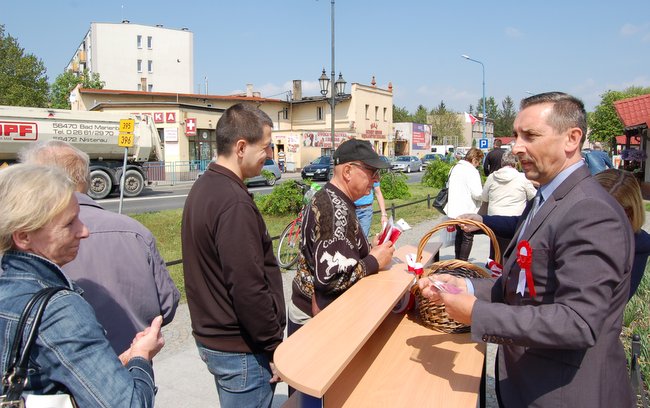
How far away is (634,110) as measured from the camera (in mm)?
16469

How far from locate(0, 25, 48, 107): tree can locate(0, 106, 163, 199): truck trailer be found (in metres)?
20.9

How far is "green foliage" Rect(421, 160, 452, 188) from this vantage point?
22.4m

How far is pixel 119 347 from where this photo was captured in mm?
2195

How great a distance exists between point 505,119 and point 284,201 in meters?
106

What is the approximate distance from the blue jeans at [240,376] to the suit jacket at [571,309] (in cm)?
116

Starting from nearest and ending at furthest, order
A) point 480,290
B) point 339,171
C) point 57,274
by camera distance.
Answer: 1. point 57,274
2. point 480,290
3. point 339,171

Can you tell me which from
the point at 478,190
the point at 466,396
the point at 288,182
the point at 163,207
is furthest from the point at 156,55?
the point at 466,396

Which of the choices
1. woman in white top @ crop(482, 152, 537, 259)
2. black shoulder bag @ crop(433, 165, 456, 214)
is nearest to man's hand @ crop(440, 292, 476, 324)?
woman in white top @ crop(482, 152, 537, 259)

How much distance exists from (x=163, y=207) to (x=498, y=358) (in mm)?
16163

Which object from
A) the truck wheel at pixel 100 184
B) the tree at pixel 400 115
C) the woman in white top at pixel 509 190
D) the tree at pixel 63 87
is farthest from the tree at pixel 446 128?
the woman in white top at pixel 509 190

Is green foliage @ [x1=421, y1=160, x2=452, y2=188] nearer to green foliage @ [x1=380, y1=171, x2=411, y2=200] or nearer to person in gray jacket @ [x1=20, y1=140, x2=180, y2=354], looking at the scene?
green foliage @ [x1=380, y1=171, x2=411, y2=200]

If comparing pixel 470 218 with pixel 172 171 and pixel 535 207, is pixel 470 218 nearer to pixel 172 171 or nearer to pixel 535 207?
pixel 535 207

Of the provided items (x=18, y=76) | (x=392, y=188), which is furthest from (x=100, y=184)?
(x=18, y=76)

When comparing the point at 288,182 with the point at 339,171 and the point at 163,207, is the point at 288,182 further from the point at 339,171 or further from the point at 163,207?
the point at 339,171
